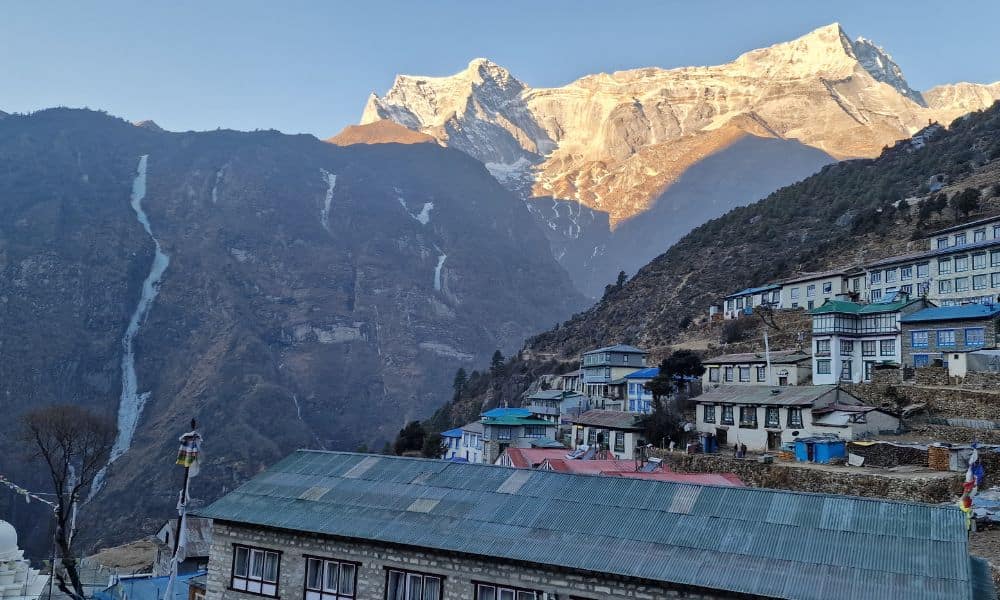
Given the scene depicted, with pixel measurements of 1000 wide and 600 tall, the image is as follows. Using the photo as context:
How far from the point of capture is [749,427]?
41.6m

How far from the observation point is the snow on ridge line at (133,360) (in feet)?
379

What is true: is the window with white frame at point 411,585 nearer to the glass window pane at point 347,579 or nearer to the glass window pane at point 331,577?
the glass window pane at point 347,579

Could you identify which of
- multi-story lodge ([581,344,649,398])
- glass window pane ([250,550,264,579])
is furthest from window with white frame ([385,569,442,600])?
multi-story lodge ([581,344,649,398])

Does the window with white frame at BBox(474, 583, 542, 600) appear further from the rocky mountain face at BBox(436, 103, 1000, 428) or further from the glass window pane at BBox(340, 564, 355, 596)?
the rocky mountain face at BBox(436, 103, 1000, 428)

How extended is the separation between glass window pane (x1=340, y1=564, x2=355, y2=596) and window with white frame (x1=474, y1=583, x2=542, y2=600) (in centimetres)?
341

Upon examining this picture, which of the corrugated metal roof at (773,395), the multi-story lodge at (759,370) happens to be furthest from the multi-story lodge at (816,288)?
the corrugated metal roof at (773,395)

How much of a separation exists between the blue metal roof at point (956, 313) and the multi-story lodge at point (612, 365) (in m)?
24.6

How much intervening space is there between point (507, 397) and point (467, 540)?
229ft

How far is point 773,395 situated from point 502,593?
28.8 m

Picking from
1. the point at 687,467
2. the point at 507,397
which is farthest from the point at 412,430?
the point at 687,467

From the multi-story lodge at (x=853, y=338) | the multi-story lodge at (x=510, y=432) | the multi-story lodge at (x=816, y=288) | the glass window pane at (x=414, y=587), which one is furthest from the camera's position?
the multi-story lodge at (x=816, y=288)

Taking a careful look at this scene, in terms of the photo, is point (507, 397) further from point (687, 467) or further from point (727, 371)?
point (687, 467)

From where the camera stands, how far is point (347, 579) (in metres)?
18.9

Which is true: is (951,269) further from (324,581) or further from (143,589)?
(143,589)
